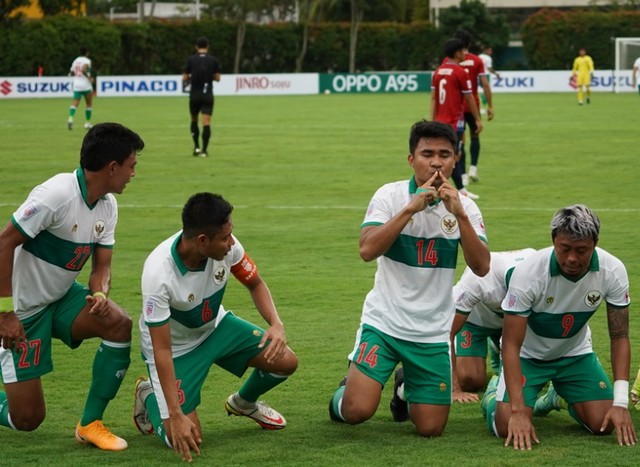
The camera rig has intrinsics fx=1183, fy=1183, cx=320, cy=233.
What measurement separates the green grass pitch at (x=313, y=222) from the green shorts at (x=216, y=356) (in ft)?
0.97

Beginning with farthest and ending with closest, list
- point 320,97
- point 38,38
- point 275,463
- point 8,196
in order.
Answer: point 38,38 → point 320,97 → point 8,196 → point 275,463

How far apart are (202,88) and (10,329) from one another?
54.1ft

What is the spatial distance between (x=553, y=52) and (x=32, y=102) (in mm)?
29679

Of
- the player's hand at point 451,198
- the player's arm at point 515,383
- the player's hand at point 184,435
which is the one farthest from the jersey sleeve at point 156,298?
the player's arm at point 515,383

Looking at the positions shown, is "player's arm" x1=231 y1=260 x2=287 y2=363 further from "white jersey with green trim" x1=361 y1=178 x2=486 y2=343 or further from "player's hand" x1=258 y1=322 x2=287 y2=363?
"white jersey with green trim" x1=361 y1=178 x2=486 y2=343

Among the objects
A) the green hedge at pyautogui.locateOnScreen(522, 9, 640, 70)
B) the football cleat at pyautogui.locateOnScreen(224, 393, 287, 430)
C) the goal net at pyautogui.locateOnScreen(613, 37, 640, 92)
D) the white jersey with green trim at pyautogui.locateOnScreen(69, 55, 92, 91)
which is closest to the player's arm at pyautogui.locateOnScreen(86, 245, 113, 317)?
the football cleat at pyautogui.locateOnScreen(224, 393, 287, 430)

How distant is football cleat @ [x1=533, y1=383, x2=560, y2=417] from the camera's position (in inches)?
261

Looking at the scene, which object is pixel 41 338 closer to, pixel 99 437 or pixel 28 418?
pixel 28 418

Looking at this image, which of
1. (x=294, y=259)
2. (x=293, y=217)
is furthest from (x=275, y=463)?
(x=293, y=217)

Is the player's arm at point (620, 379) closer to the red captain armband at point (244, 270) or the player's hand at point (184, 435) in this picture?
the red captain armband at point (244, 270)

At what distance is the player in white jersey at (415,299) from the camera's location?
625cm

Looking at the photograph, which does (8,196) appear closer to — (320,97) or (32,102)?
(32,102)

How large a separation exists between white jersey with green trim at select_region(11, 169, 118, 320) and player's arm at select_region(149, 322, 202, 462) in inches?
29.3

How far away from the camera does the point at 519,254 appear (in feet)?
22.6
